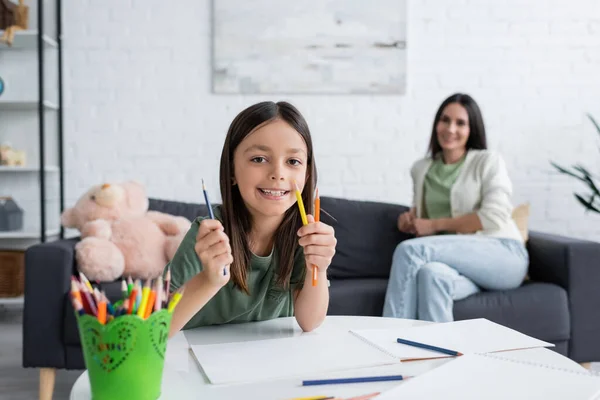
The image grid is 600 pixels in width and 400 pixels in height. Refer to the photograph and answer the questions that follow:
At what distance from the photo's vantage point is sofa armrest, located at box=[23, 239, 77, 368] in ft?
6.68

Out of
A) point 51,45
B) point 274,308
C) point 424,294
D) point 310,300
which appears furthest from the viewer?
point 51,45

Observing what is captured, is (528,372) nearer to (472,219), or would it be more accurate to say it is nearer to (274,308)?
(274,308)

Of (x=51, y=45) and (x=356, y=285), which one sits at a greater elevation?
(x=51, y=45)

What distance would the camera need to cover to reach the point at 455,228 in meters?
2.46

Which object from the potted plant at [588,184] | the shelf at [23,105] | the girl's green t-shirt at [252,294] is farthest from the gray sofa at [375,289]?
the girl's green t-shirt at [252,294]

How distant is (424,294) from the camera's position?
7.00 ft

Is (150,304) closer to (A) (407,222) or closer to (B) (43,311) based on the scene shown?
(B) (43,311)

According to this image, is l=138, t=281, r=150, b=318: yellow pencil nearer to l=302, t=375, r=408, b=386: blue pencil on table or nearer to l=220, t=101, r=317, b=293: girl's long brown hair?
l=302, t=375, r=408, b=386: blue pencil on table

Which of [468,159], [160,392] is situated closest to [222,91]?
[468,159]

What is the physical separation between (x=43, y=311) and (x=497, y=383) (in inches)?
66.3

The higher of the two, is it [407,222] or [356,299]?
[407,222]

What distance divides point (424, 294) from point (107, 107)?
1856mm

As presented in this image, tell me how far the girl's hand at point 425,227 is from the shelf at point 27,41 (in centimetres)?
190

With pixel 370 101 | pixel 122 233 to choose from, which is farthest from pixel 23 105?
pixel 370 101
